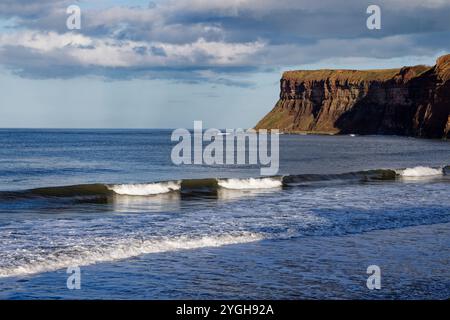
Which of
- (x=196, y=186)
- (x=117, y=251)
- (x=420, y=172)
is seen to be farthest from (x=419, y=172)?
(x=117, y=251)

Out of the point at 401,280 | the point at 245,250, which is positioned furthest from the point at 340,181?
the point at 401,280

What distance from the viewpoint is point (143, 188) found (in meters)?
31.1

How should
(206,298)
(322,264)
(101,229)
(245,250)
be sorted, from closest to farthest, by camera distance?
(206,298)
(322,264)
(245,250)
(101,229)

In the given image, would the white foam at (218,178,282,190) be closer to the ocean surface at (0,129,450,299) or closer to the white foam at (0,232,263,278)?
the ocean surface at (0,129,450,299)

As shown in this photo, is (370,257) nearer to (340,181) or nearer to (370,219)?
(370,219)

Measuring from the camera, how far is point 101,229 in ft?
Answer: 57.3

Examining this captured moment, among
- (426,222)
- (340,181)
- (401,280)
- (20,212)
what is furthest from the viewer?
(340,181)

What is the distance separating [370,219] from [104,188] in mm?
14889

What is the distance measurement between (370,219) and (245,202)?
6714 mm

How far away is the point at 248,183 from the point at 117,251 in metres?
21.1

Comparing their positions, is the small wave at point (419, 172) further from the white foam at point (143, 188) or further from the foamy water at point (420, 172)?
the white foam at point (143, 188)

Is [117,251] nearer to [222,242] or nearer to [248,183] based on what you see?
[222,242]

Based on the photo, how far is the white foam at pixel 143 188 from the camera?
99.1 feet
